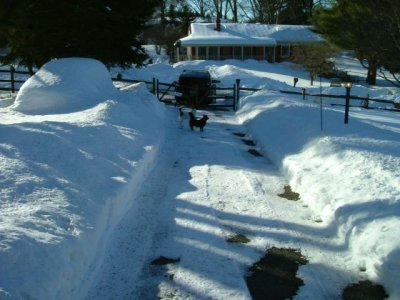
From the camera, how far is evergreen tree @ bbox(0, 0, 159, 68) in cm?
1772

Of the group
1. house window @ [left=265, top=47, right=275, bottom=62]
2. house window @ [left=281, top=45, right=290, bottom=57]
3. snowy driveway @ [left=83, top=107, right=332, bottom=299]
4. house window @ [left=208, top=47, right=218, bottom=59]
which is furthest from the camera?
house window @ [left=281, top=45, right=290, bottom=57]

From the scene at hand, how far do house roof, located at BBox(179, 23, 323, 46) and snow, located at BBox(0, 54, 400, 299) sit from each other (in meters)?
39.9

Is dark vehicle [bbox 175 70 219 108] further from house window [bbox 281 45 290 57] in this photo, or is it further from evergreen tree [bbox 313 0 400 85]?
house window [bbox 281 45 290 57]

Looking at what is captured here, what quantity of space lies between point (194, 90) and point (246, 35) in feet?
117

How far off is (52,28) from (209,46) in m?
34.7

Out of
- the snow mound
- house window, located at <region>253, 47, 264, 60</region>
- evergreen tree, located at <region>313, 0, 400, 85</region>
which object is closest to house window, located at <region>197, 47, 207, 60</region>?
house window, located at <region>253, 47, 264, 60</region>

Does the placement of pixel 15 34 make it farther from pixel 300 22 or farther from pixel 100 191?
pixel 300 22

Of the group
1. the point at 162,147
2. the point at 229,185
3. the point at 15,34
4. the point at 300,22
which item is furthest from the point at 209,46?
the point at 229,185

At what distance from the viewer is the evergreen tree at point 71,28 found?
58.1 ft

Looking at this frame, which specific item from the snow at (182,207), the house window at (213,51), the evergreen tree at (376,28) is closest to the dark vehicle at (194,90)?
the snow at (182,207)

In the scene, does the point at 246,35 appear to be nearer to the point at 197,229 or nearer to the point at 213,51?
the point at 213,51

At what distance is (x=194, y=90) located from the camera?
774 inches

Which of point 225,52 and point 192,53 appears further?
point 192,53

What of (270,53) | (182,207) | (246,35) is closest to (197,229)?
(182,207)
